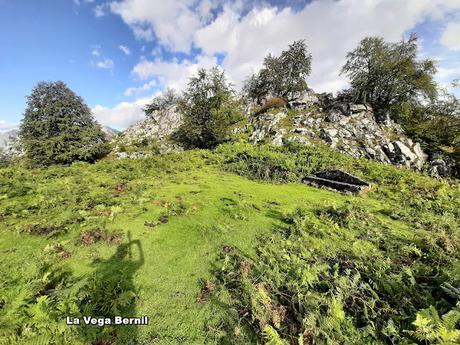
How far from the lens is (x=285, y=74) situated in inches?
1913

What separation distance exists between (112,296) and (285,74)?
5141cm

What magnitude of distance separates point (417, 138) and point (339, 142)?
9.89 m

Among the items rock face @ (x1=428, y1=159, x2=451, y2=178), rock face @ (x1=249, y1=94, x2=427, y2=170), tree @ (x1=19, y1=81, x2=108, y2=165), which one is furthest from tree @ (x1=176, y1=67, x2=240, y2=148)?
rock face @ (x1=428, y1=159, x2=451, y2=178)

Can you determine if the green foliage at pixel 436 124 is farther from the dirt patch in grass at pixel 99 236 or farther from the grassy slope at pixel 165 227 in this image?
the dirt patch in grass at pixel 99 236

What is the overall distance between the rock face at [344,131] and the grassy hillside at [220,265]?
49.1ft

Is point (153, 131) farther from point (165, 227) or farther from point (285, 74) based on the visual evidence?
point (165, 227)

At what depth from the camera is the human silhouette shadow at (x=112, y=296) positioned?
3941 millimetres

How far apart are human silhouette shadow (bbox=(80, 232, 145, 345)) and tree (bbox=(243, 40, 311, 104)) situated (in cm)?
4228

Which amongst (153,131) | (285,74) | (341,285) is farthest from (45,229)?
(285,74)

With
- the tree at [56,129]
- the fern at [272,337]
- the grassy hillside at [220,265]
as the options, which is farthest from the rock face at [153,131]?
the fern at [272,337]

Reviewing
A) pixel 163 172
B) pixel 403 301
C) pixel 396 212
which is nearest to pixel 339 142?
pixel 396 212

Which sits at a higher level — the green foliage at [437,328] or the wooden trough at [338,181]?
the wooden trough at [338,181]

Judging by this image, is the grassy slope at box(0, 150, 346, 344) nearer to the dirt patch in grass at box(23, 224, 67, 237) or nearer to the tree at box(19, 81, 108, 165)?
the dirt patch in grass at box(23, 224, 67, 237)

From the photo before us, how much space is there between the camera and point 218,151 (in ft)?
74.4
